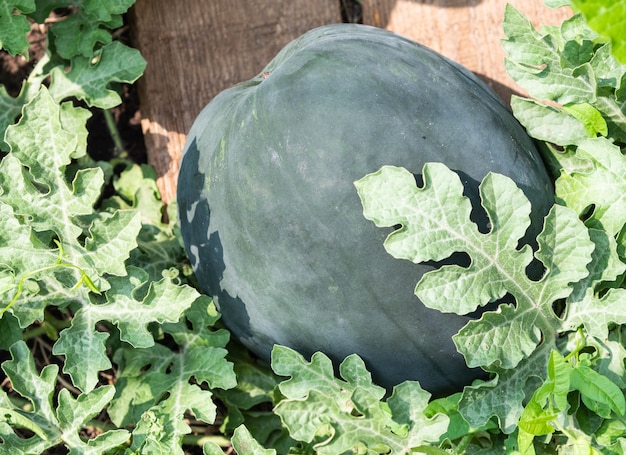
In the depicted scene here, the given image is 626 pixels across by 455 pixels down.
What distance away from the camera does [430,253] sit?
1644 mm

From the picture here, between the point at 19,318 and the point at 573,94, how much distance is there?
57.8 inches

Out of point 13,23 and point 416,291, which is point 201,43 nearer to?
point 13,23

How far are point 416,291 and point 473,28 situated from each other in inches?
40.3

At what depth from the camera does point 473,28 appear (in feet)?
7.60

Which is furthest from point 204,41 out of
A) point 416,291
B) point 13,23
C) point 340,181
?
point 416,291

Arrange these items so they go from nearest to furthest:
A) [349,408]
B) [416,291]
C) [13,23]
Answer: [416,291] → [349,408] → [13,23]

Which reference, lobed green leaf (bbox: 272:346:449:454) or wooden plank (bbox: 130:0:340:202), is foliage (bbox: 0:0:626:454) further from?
wooden plank (bbox: 130:0:340:202)

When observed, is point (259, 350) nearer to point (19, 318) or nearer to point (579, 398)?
point (19, 318)

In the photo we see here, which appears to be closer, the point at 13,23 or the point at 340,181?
the point at 340,181

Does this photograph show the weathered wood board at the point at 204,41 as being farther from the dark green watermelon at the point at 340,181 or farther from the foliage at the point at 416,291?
the dark green watermelon at the point at 340,181

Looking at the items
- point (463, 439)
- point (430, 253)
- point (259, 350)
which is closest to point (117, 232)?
point (259, 350)

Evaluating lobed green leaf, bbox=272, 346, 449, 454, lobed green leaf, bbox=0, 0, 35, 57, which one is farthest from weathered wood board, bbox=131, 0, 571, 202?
lobed green leaf, bbox=272, 346, 449, 454

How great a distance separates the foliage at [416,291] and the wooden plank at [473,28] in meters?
0.29

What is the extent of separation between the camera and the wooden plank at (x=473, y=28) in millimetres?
2291
